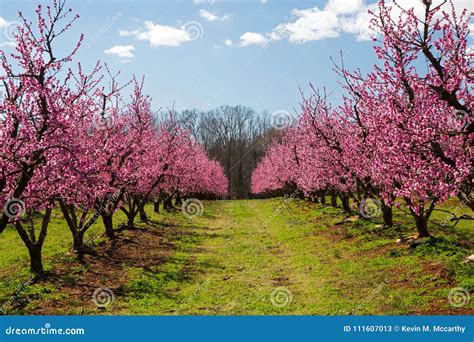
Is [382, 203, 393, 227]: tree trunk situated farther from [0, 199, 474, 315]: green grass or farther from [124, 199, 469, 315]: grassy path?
[124, 199, 469, 315]: grassy path

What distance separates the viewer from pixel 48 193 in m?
10.6

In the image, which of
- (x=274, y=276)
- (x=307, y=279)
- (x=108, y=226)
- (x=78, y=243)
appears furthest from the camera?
(x=108, y=226)

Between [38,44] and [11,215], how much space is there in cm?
396

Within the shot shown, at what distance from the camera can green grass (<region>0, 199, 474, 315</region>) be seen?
32.9ft

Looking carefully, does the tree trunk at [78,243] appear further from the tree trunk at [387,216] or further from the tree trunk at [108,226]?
the tree trunk at [387,216]

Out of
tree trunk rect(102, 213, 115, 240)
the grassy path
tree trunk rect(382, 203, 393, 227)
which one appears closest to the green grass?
the grassy path

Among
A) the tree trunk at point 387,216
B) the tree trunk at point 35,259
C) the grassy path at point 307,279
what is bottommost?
the grassy path at point 307,279

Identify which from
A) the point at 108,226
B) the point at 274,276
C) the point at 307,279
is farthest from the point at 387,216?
the point at 108,226

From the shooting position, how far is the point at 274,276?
519 inches

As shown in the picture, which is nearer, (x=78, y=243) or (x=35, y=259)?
(x=35, y=259)

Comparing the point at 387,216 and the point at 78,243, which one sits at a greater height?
the point at 387,216

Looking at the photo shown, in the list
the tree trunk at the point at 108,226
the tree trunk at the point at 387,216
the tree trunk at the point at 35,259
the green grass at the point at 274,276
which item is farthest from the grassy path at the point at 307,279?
the tree trunk at the point at 35,259

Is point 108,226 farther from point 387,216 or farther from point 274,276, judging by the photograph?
point 387,216

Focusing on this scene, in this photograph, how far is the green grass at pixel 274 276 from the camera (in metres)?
10.0
